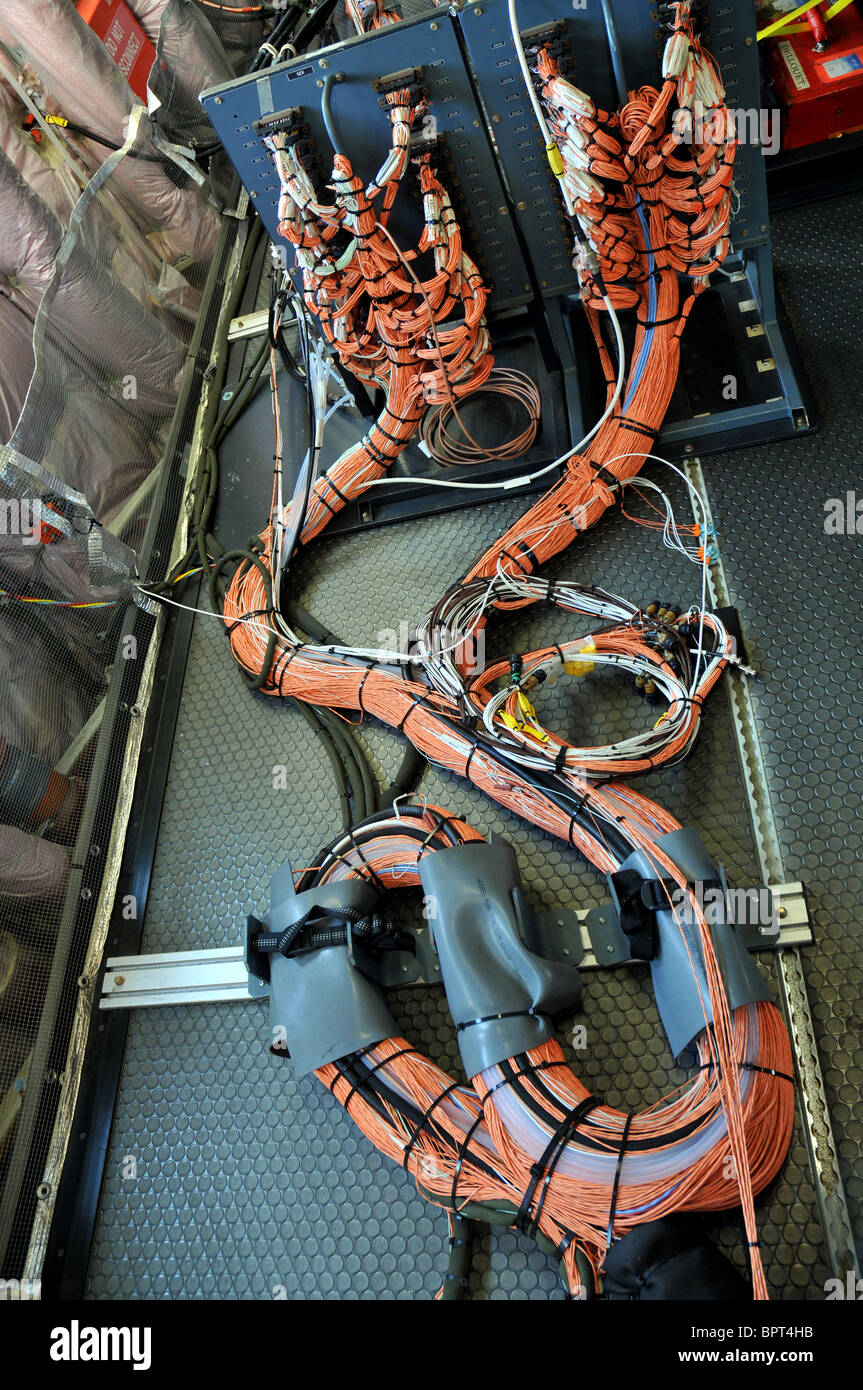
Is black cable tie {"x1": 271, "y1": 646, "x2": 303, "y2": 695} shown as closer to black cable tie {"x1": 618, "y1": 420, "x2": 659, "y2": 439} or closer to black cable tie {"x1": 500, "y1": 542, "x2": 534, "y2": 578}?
black cable tie {"x1": 500, "y1": 542, "x2": 534, "y2": 578}

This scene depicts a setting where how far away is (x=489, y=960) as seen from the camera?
1.77 meters

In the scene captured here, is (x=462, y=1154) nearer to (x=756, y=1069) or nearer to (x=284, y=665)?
(x=756, y=1069)

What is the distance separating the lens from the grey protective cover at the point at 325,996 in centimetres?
182

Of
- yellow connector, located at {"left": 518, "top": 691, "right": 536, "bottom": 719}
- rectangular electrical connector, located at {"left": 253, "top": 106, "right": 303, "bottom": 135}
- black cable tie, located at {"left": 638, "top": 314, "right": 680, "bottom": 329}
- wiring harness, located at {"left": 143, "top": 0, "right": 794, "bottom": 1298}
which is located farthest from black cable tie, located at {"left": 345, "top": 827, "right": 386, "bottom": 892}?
rectangular electrical connector, located at {"left": 253, "top": 106, "right": 303, "bottom": 135}

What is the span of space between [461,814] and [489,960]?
467mm

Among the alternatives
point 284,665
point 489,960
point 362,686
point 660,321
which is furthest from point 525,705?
point 660,321

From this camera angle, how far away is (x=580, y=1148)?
1.56m

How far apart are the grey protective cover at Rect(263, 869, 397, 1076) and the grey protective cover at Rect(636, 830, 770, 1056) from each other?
0.58 metres

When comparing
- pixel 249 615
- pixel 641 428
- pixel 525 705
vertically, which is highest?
pixel 641 428

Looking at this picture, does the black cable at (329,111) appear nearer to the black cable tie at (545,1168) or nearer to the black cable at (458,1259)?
the black cable tie at (545,1168)

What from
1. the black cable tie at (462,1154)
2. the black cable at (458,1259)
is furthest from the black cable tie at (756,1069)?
the black cable at (458,1259)
